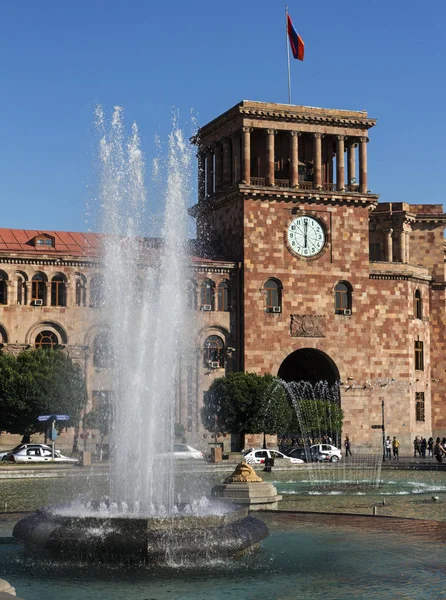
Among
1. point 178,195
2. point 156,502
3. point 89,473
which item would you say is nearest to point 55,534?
point 156,502

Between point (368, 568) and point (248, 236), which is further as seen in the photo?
point (248, 236)

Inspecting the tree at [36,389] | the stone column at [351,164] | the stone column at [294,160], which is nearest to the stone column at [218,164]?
the stone column at [294,160]

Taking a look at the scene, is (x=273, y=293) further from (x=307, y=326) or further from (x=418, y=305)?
(x=418, y=305)

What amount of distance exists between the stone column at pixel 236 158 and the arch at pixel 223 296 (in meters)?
6.59

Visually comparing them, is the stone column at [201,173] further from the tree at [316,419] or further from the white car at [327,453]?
the white car at [327,453]

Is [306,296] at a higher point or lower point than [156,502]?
higher

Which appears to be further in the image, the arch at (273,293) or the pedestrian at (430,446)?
the pedestrian at (430,446)

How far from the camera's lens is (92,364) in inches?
2354

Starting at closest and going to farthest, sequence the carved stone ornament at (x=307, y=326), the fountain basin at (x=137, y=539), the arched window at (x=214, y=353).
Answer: the fountain basin at (x=137, y=539)
the arched window at (x=214, y=353)
the carved stone ornament at (x=307, y=326)

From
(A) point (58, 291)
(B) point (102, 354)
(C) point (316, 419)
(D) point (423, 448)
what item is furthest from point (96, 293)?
(D) point (423, 448)

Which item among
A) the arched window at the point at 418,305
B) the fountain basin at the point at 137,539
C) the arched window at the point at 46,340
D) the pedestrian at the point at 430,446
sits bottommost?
the pedestrian at the point at 430,446

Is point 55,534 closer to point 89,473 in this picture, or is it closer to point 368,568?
point 368,568

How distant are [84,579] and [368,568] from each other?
4601 mm

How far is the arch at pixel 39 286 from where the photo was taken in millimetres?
59944
